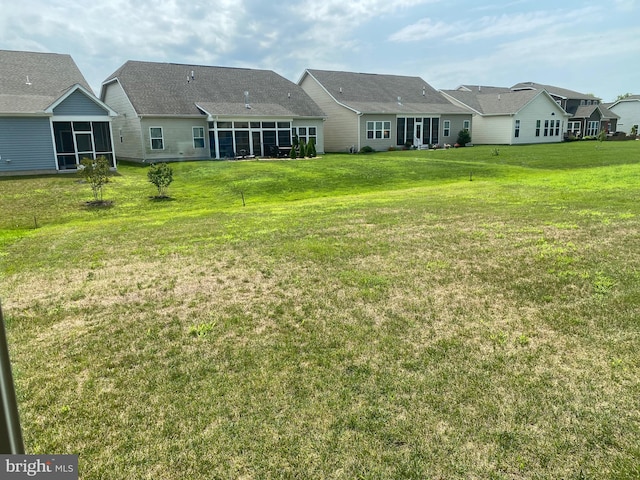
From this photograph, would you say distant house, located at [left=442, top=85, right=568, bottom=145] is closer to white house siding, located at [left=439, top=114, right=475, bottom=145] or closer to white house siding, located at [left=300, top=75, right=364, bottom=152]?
white house siding, located at [left=439, top=114, right=475, bottom=145]

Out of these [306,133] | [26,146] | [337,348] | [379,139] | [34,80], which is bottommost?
[337,348]

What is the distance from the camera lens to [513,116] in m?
42.4

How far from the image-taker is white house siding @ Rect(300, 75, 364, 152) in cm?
3622

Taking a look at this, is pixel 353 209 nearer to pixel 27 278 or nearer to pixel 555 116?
pixel 27 278

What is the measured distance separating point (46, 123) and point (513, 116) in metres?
37.9

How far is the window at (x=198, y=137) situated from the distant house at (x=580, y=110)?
4260 centimetres

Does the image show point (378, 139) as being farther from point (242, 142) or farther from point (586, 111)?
point (586, 111)

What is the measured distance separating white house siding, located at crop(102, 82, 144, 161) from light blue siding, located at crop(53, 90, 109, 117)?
14.0ft

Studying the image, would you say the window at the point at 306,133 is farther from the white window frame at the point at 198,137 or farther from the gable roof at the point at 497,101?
the gable roof at the point at 497,101

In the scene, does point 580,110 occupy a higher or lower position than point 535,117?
higher

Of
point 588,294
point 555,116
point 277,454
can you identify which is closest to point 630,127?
point 555,116

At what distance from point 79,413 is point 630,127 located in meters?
79.6

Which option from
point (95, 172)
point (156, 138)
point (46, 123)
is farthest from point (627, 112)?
point (95, 172)

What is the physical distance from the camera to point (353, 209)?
1291cm
